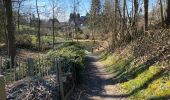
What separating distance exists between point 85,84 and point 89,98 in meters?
3.41

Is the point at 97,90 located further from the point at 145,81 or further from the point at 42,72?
the point at 42,72

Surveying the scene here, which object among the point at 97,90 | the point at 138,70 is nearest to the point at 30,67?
the point at 97,90

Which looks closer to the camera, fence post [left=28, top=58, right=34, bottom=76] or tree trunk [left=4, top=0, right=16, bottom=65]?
fence post [left=28, top=58, right=34, bottom=76]

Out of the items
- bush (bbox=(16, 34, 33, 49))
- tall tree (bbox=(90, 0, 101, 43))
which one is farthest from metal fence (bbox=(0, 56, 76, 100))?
tall tree (bbox=(90, 0, 101, 43))

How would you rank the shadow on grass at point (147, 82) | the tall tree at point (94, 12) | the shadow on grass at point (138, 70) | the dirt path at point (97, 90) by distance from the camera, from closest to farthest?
the shadow on grass at point (147, 82)
the dirt path at point (97, 90)
the shadow on grass at point (138, 70)
the tall tree at point (94, 12)

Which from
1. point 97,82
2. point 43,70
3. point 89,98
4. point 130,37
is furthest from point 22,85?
point 130,37

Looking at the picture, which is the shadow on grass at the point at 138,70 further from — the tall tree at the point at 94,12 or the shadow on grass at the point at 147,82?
the tall tree at the point at 94,12

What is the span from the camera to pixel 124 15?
31.8 metres

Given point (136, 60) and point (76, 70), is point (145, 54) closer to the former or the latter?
point (136, 60)

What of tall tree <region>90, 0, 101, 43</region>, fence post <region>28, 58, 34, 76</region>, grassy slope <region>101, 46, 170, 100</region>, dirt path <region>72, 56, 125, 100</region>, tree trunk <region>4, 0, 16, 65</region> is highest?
tall tree <region>90, 0, 101, 43</region>

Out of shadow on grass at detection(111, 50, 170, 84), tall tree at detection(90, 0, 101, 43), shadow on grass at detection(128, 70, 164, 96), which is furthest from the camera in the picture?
tall tree at detection(90, 0, 101, 43)

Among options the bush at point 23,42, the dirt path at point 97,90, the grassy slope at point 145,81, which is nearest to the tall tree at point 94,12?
the bush at point 23,42

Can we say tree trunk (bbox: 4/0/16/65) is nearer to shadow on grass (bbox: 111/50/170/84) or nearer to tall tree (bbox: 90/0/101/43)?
shadow on grass (bbox: 111/50/170/84)

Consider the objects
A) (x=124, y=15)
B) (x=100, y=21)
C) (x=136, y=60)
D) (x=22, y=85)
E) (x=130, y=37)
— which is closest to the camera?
(x=22, y=85)
